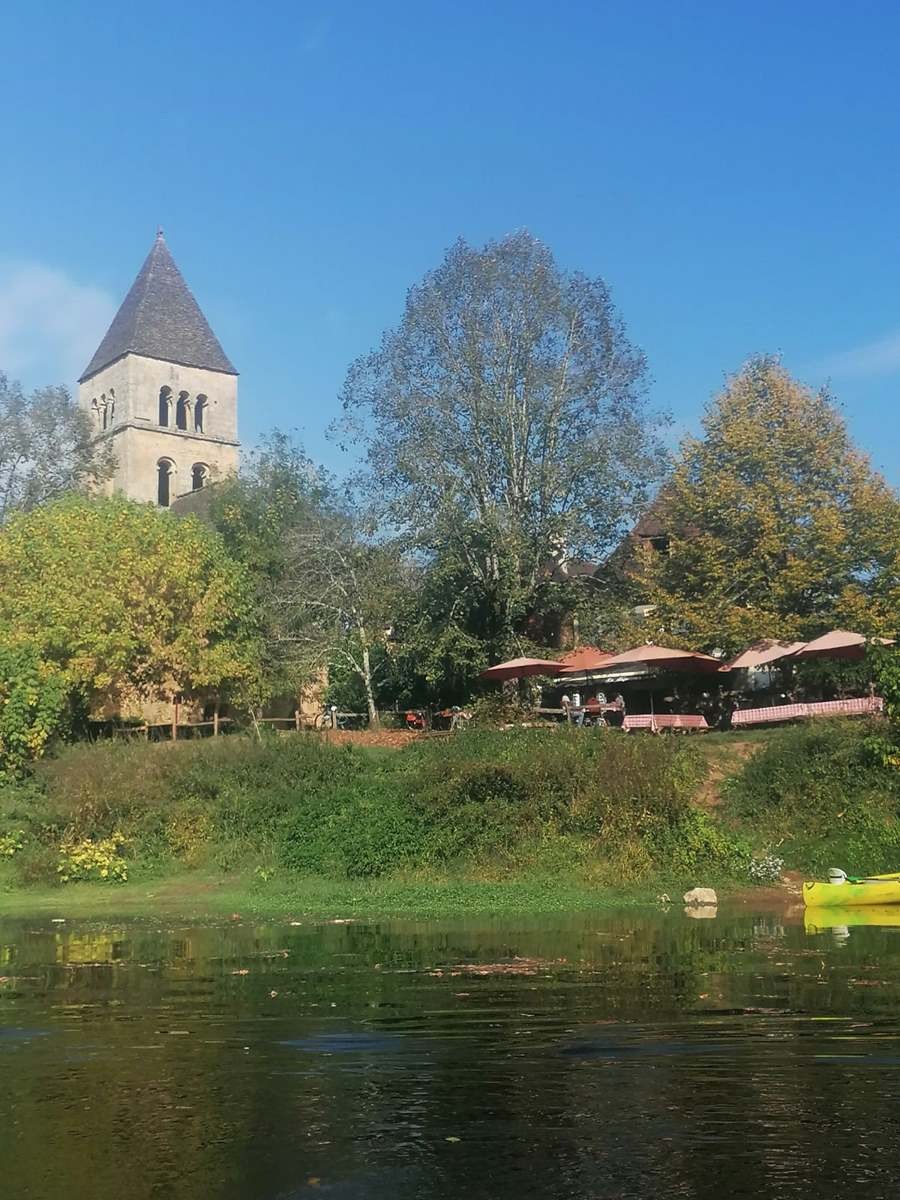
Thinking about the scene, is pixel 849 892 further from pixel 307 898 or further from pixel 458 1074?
pixel 458 1074

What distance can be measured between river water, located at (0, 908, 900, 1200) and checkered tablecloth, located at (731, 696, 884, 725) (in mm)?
13062

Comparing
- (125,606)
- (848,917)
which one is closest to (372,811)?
(125,606)

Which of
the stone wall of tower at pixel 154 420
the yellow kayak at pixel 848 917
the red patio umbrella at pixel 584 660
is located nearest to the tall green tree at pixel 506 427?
the red patio umbrella at pixel 584 660

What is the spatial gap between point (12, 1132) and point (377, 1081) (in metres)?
2.25

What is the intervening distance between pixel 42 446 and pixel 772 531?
93.9 ft

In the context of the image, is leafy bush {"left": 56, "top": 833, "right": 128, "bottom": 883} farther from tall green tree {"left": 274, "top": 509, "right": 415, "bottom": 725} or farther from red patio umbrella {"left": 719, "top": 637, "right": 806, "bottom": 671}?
red patio umbrella {"left": 719, "top": 637, "right": 806, "bottom": 671}

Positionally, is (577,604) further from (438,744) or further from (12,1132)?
(12,1132)

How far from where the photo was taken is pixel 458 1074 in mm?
8094

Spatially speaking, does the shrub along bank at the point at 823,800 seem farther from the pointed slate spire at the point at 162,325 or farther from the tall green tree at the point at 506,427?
the pointed slate spire at the point at 162,325

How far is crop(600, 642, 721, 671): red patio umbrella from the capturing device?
93.0 feet

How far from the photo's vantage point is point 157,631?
30422 mm

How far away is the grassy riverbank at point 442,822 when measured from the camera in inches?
856

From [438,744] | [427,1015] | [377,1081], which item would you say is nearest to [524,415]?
[438,744]

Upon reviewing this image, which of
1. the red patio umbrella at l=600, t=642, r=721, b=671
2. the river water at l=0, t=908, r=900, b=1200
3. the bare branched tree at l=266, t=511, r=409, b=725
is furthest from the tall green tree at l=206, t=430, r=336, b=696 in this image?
the river water at l=0, t=908, r=900, b=1200
